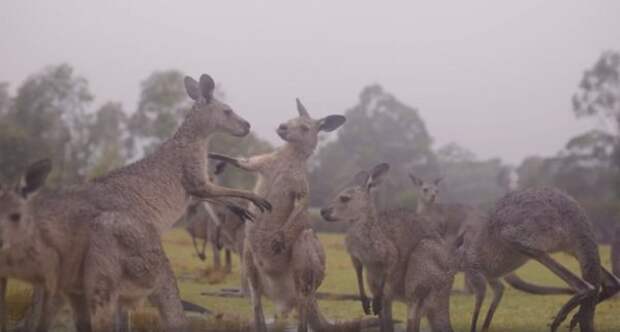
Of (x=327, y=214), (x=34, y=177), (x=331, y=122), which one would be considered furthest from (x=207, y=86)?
(x=34, y=177)

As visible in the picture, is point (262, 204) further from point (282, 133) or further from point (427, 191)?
point (427, 191)

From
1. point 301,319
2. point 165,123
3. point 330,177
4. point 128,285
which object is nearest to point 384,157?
point 330,177

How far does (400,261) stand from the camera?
755cm

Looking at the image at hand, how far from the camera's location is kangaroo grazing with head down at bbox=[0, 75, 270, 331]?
5.12m

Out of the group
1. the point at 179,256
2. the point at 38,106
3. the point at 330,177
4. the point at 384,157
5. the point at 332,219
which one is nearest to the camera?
the point at 332,219

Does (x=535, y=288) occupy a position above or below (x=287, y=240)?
below

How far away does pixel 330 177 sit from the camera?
19.6 meters

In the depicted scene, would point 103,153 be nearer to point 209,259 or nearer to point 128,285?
point 209,259

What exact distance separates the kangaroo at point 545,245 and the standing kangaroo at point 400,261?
0.48m

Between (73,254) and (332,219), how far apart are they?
3.55m

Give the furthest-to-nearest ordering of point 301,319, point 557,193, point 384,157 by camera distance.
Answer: point 384,157 → point 557,193 → point 301,319

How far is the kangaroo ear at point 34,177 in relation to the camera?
4871 millimetres

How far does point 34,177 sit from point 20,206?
23cm

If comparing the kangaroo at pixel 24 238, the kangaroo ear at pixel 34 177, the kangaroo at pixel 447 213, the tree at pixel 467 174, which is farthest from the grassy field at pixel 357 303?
the tree at pixel 467 174
